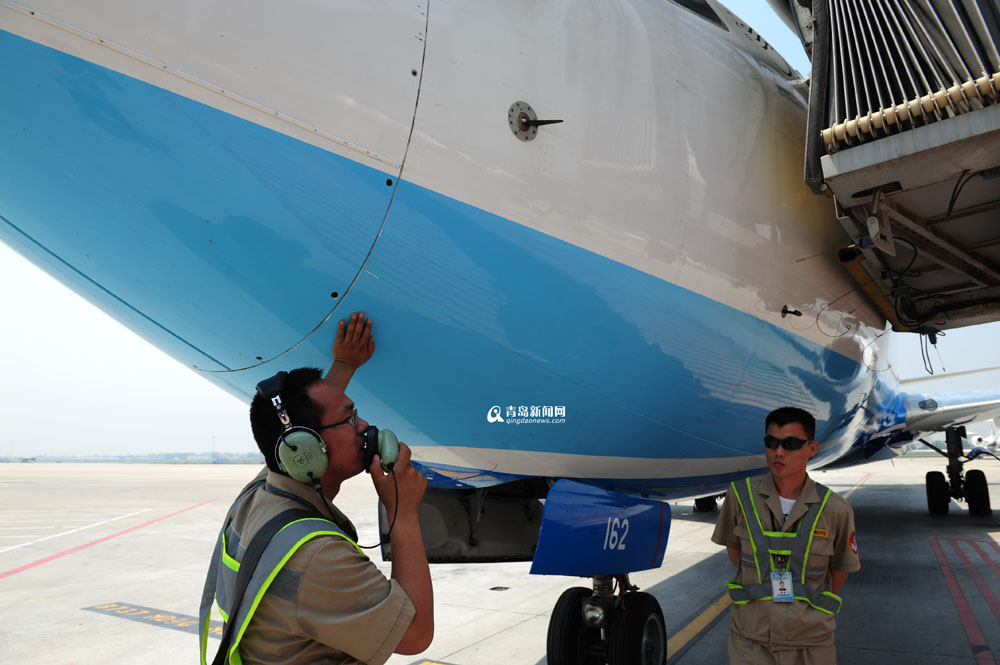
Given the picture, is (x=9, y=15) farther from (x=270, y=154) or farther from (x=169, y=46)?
(x=270, y=154)

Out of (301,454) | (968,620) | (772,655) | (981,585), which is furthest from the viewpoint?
(981,585)

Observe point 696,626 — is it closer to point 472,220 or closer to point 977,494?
point 472,220

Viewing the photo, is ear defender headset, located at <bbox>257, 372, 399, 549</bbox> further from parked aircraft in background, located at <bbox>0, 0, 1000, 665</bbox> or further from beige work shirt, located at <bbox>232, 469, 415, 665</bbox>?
parked aircraft in background, located at <bbox>0, 0, 1000, 665</bbox>

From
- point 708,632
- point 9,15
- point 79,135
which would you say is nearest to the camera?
point 9,15

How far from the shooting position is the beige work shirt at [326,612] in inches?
56.0

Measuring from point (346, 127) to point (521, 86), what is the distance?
2.26 ft

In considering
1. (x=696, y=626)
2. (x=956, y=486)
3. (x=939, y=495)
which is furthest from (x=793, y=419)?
(x=939, y=495)

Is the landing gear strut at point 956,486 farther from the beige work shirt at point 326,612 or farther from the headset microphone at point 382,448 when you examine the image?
the beige work shirt at point 326,612

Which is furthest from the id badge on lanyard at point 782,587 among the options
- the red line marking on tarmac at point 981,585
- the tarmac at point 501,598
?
the red line marking on tarmac at point 981,585

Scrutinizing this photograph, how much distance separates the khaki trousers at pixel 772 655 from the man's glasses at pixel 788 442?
2.51 feet

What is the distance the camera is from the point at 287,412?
173cm

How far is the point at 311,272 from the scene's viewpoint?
204 cm

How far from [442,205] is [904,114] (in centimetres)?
207

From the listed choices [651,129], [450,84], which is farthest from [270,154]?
[651,129]
